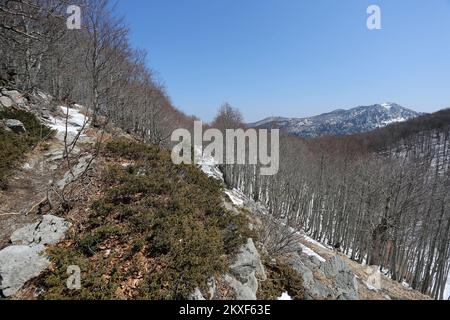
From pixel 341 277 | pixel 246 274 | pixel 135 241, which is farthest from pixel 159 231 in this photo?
pixel 341 277

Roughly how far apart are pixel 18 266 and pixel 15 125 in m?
7.33

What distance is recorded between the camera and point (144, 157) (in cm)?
848

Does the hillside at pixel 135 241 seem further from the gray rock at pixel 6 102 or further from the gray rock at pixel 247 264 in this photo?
the gray rock at pixel 6 102

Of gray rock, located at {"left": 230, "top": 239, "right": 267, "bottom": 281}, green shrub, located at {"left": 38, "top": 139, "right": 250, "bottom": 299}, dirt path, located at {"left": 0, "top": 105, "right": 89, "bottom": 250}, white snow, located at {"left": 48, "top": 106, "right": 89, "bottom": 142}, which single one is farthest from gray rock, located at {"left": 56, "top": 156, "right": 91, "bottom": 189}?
gray rock, located at {"left": 230, "top": 239, "right": 267, "bottom": 281}

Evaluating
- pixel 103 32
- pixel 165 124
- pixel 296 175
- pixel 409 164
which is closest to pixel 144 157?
pixel 103 32

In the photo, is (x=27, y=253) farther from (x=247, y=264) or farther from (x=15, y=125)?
(x=15, y=125)

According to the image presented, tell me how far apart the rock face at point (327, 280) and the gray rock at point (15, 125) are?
34.1ft

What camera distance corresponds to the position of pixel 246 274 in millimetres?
5117

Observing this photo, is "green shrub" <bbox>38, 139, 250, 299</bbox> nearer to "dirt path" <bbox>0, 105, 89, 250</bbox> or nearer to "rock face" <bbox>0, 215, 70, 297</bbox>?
"rock face" <bbox>0, 215, 70, 297</bbox>

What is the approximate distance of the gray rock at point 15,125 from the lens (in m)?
9.10

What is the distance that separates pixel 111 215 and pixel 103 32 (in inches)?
207

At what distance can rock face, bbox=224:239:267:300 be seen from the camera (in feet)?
15.7

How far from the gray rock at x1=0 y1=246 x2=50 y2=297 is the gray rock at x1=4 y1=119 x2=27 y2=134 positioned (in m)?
6.82
